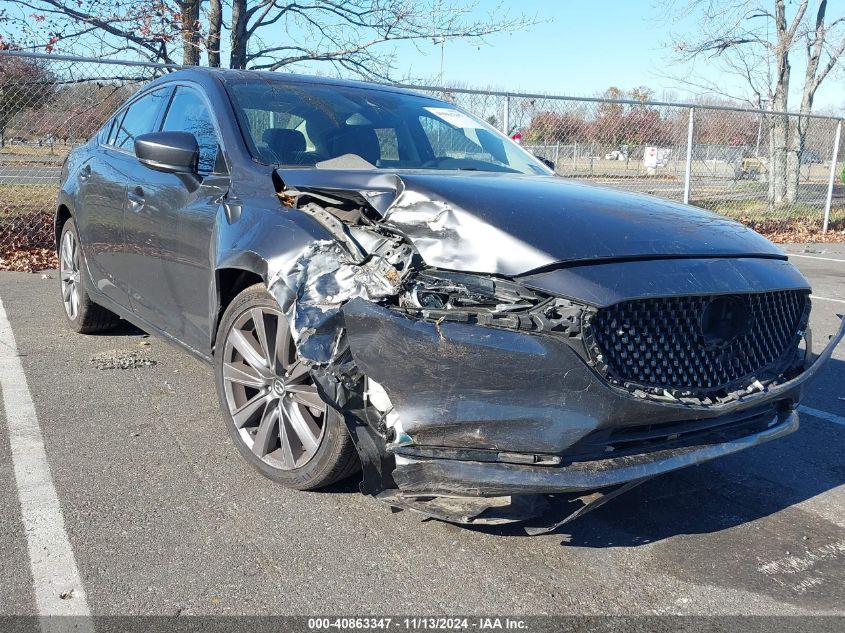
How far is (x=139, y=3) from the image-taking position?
32.6 feet

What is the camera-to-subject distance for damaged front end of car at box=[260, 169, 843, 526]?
245cm

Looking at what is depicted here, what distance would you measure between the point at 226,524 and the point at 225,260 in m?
1.09

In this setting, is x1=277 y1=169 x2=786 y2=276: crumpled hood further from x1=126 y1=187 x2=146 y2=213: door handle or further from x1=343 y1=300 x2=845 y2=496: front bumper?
x1=126 y1=187 x2=146 y2=213: door handle

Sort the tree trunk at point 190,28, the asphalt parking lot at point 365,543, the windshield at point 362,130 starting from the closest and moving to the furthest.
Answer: the asphalt parking lot at point 365,543 < the windshield at point 362,130 < the tree trunk at point 190,28

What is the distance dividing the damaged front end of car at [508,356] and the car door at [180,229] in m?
0.90

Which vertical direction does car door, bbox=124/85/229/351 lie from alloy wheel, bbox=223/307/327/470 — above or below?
above

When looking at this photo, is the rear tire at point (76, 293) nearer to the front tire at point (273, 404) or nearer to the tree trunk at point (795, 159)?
the front tire at point (273, 404)

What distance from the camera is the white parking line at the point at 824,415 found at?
4457 mm

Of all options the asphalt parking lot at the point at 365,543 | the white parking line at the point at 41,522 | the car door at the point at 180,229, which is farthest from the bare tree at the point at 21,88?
the asphalt parking lot at the point at 365,543

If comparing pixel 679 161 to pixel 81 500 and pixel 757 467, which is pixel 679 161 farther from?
pixel 81 500

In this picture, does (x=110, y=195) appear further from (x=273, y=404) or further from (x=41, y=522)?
(x=41, y=522)

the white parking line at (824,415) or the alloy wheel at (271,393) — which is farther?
the white parking line at (824,415)

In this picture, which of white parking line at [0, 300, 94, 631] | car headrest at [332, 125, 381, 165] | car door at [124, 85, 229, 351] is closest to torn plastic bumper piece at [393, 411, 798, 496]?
white parking line at [0, 300, 94, 631]

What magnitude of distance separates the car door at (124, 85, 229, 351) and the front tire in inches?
14.2
